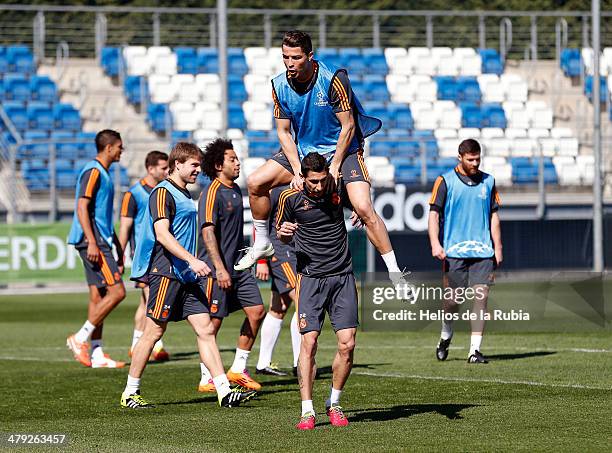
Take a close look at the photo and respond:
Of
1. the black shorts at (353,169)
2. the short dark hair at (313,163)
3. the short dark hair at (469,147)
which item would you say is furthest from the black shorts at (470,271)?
the short dark hair at (313,163)

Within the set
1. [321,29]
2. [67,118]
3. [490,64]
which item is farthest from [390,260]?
[490,64]

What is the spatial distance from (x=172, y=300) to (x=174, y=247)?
570 mm

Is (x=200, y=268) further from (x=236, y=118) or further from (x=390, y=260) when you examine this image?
(x=236, y=118)

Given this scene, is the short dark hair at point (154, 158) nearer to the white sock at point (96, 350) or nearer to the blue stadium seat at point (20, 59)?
the white sock at point (96, 350)

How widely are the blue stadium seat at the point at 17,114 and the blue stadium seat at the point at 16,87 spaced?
59 cm

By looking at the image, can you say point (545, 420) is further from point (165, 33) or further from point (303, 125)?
point (165, 33)

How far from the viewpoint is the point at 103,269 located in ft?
44.3

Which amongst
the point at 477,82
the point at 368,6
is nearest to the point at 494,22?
the point at 477,82

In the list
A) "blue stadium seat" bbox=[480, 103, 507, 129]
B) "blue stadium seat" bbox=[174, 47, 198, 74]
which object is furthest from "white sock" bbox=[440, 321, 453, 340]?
"blue stadium seat" bbox=[174, 47, 198, 74]

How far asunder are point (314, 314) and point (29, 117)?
22895 millimetres

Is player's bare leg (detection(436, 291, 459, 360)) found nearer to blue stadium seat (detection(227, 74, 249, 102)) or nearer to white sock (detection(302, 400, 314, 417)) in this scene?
white sock (detection(302, 400, 314, 417))

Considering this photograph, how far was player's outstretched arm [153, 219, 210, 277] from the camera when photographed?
31.2 feet

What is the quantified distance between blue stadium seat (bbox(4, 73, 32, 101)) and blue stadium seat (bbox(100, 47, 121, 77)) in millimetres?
2280

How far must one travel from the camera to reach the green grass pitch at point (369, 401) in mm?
8195
